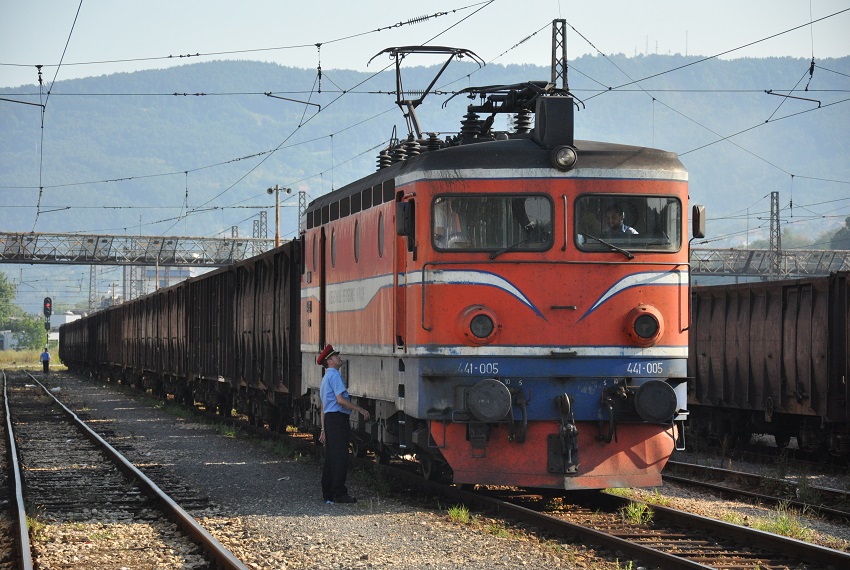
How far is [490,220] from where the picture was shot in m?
11.8

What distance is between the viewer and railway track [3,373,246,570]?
9.97m

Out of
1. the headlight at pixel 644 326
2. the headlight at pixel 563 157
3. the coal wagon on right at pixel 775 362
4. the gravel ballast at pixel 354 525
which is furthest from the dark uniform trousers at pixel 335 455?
the coal wagon on right at pixel 775 362

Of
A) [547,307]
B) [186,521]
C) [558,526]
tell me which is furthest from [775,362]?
[186,521]

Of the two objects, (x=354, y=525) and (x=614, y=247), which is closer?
(x=354, y=525)

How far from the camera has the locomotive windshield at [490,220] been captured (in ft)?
38.5

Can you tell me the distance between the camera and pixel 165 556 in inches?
398

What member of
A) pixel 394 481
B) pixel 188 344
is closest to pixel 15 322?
pixel 188 344

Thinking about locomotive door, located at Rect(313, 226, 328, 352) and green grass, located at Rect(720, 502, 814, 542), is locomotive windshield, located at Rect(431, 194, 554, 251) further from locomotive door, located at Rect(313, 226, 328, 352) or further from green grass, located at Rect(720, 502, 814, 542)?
locomotive door, located at Rect(313, 226, 328, 352)

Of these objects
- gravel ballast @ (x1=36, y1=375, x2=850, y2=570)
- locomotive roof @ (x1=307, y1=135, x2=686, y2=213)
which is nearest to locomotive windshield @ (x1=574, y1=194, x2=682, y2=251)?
locomotive roof @ (x1=307, y1=135, x2=686, y2=213)

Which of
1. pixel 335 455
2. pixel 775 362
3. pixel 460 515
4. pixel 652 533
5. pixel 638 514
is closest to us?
pixel 652 533

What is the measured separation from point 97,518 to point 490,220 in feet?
16.5

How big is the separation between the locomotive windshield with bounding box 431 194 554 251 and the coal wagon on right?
279 inches

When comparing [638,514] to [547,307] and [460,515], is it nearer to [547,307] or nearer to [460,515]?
[460,515]

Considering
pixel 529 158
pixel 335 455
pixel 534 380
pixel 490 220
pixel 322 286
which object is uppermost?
pixel 529 158
